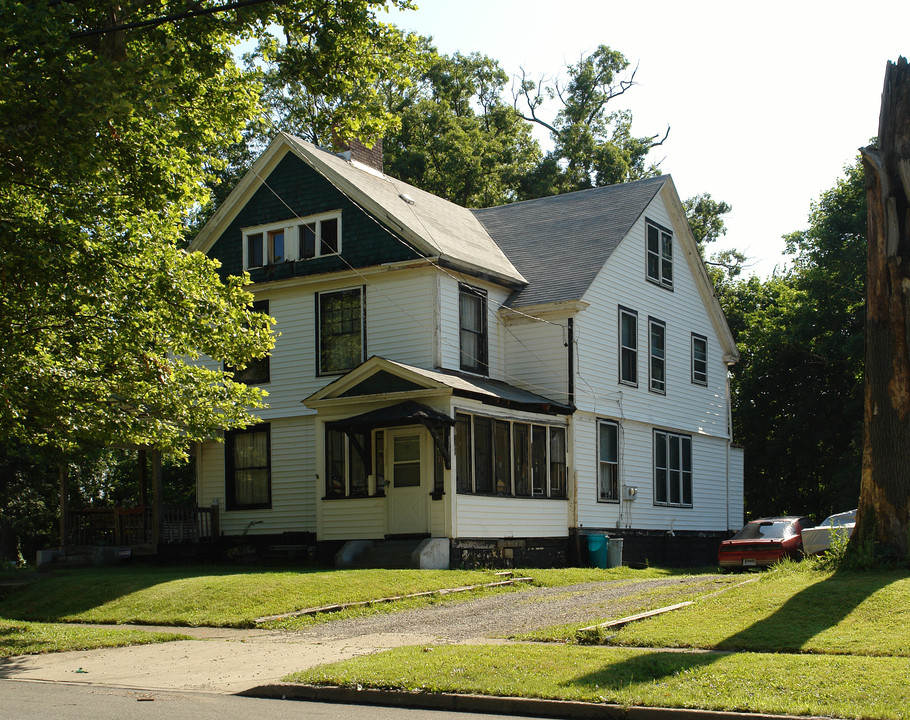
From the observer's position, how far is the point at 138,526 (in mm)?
26766

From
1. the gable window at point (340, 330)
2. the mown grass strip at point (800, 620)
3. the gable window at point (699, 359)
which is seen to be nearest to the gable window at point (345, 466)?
the gable window at point (340, 330)

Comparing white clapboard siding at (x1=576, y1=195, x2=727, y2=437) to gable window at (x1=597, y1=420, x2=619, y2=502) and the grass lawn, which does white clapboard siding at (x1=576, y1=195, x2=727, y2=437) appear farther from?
the grass lawn

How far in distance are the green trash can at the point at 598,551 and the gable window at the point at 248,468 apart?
825 cm

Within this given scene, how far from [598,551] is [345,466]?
21.6 feet

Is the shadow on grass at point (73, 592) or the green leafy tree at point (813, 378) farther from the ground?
the green leafy tree at point (813, 378)

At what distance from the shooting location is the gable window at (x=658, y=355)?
2917 cm

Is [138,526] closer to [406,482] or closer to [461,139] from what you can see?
[406,482]

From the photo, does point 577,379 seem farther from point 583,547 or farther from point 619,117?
point 619,117

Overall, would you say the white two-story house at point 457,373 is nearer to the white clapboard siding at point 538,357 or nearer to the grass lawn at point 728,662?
the white clapboard siding at point 538,357

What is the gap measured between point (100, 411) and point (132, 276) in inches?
85.9

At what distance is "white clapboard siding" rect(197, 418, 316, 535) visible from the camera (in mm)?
25812

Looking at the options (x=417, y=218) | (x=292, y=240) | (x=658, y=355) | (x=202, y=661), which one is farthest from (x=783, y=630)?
(x=658, y=355)

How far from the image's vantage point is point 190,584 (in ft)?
59.7

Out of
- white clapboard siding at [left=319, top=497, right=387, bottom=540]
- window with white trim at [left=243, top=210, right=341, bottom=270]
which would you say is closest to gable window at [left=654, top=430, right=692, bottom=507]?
white clapboard siding at [left=319, top=497, right=387, bottom=540]
